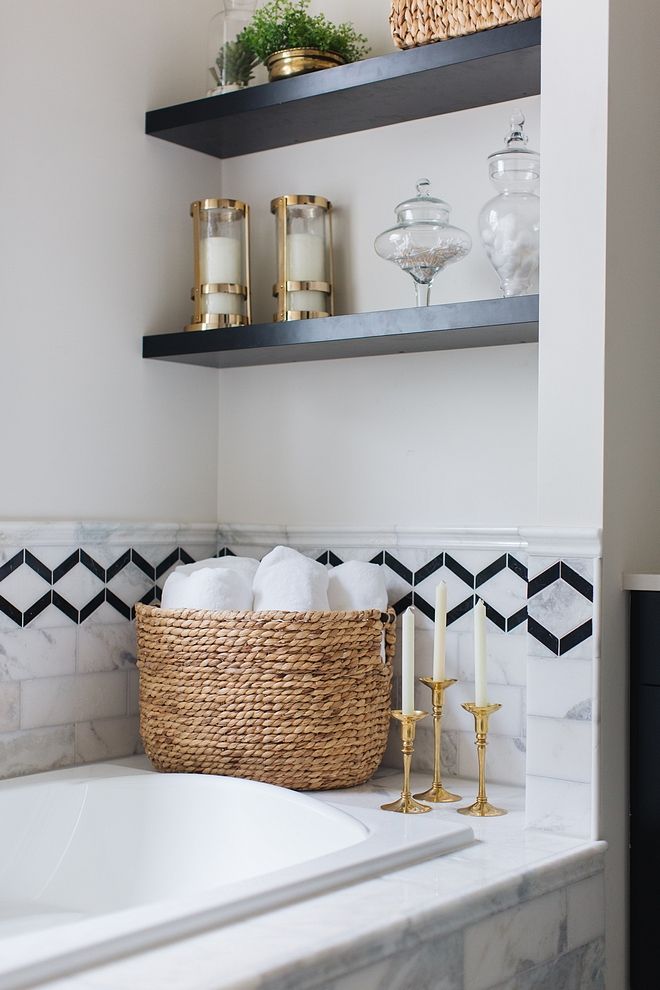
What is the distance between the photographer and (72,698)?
2314 mm

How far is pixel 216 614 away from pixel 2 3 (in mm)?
1216

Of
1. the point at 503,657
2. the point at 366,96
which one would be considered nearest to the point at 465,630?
the point at 503,657

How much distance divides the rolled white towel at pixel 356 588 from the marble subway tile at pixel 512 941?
28.1 inches

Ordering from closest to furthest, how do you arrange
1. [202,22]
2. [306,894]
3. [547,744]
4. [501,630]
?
[306,894]
[547,744]
[501,630]
[202,22]

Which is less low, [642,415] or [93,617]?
[642,415]

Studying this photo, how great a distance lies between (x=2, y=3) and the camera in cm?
219

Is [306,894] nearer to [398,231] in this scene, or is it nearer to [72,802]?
[72,802]

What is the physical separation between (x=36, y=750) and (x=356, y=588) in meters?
0.69

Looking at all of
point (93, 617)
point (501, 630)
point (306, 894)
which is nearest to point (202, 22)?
point (93, 617)

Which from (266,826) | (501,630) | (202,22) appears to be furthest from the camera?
(202,22)

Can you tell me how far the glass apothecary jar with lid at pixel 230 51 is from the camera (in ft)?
8.04

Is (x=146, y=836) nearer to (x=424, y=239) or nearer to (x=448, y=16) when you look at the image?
(x=424, y=239)

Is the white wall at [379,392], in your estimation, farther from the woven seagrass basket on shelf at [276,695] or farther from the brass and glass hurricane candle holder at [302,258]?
the woven seagrass basket on shelf at [276,695]

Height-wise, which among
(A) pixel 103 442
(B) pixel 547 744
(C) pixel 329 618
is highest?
(A) pixel 103 442
